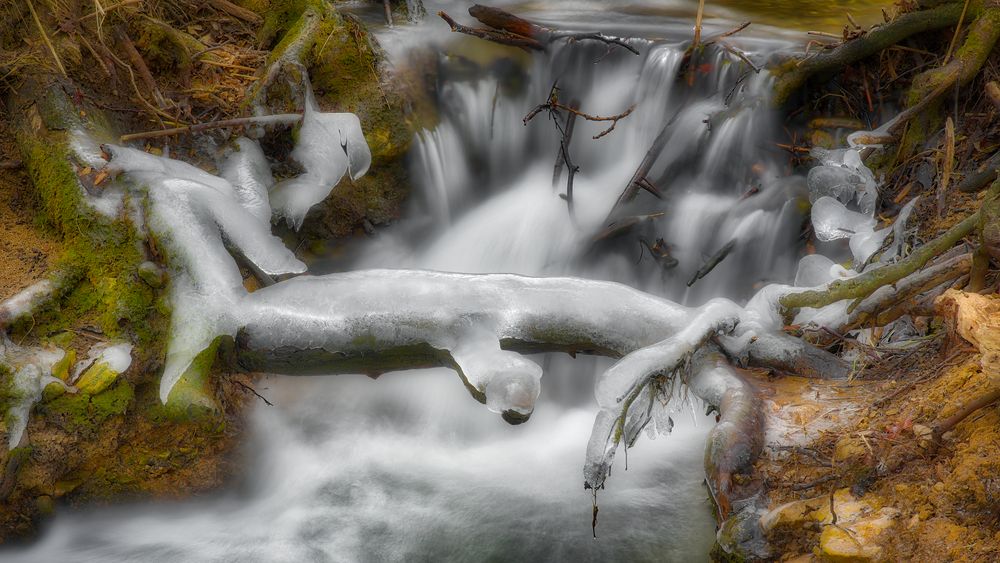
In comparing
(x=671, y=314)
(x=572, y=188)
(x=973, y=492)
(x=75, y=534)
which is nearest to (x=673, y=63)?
(x=572, y=188)

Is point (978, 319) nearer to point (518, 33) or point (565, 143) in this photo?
point (565, 143)

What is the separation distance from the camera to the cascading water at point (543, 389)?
3234 mm

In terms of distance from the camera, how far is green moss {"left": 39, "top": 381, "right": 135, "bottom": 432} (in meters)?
2.88

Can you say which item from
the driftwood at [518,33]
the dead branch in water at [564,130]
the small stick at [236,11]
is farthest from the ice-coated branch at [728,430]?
the small stick at [236,11]

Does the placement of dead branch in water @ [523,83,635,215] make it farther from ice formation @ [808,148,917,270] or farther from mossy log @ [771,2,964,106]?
ice formation @ [808,148,917,270]

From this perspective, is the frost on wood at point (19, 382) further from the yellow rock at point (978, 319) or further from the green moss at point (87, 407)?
the yellow rock at point (978, 319)

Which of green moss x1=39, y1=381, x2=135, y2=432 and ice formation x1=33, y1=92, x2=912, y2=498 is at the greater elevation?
ice formation x1=33, y1=92, x2=912, y2=498

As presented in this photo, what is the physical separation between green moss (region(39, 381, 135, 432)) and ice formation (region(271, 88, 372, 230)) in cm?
121

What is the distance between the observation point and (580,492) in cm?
349

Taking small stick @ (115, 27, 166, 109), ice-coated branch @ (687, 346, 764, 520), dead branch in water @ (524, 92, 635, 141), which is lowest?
ice-coated branch @ (687, 346, 764, 520)

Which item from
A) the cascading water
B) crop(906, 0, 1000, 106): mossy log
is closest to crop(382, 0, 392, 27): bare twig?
the cascading water

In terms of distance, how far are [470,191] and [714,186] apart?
1587 mm

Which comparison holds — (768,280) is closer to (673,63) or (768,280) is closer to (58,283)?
(673,63)

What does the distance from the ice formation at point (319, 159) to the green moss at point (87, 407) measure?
1.21 meters
